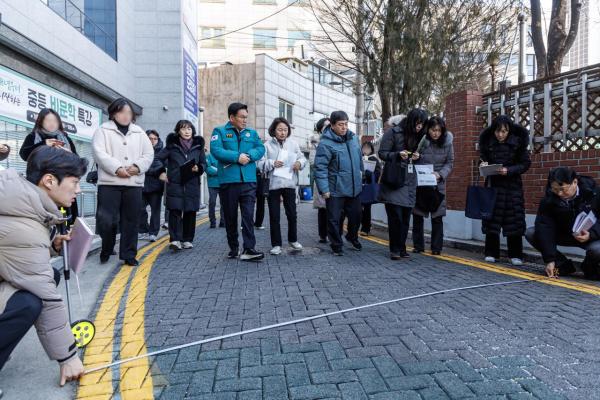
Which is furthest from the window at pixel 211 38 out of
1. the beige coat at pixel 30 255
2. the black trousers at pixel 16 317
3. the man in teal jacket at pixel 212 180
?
the black trousers at pixel 16 317

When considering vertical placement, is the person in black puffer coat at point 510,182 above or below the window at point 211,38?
below

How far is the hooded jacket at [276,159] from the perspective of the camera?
247 inches

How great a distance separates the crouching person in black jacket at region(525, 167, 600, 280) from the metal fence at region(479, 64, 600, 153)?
1398 mm

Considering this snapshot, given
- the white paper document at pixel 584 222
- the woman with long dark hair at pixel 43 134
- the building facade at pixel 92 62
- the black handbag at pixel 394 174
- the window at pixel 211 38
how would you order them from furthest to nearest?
the window at pixel 211 38 < the building facade at pixel 92 62 < the black handbag at pixel 394 174 < the woman with long dark hair at pixel 43 134 < the white paper document at pixel 584 222

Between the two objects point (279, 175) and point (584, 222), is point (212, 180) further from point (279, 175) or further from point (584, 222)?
point (584, 222)

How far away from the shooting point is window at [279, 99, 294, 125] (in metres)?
29.7

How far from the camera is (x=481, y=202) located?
6.04m

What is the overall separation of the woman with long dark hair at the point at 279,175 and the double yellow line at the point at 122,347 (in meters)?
1.90

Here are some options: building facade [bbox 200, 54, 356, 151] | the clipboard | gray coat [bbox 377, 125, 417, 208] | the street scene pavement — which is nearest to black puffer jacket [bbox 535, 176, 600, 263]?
the street scene pavement

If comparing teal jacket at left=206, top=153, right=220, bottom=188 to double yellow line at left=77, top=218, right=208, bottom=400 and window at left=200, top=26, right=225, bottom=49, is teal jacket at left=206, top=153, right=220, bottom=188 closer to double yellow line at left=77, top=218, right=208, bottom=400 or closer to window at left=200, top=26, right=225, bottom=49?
double yellow line at left=77, top=218, right=208, bottom=400

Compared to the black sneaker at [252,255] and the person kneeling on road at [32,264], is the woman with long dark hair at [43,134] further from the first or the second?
the person kneeling on road at [32,264]

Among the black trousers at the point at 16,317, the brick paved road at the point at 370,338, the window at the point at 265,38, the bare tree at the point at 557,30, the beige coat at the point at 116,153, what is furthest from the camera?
the window at the point at 265,38

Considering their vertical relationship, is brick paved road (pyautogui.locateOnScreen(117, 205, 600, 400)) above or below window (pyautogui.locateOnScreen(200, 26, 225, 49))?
below

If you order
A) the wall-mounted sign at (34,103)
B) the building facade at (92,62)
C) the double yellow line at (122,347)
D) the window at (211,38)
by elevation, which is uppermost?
the window at (211,38)
